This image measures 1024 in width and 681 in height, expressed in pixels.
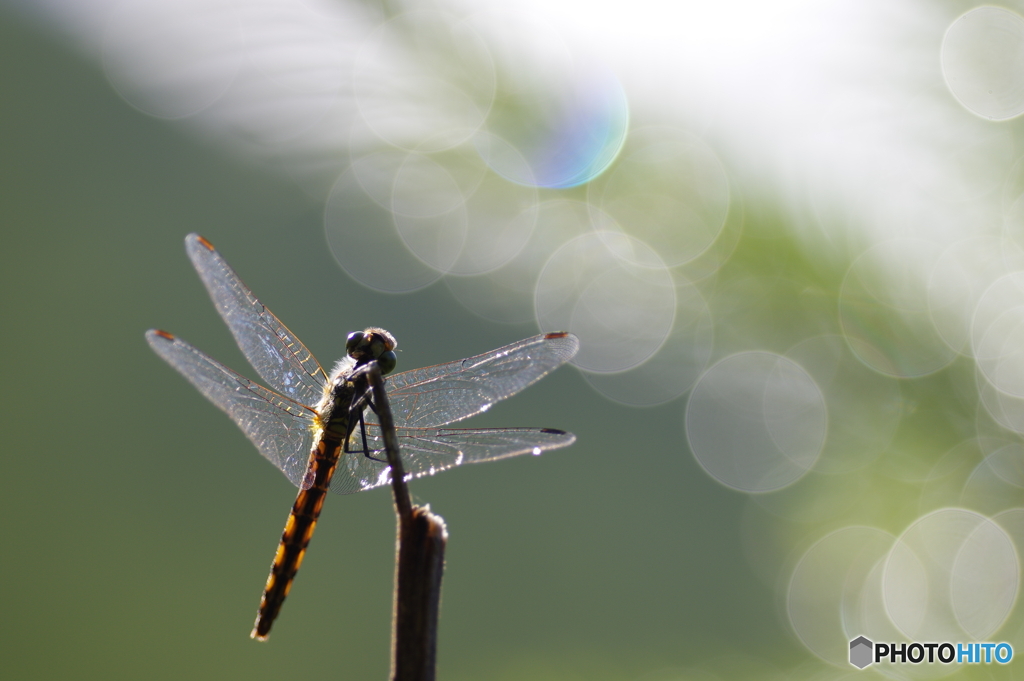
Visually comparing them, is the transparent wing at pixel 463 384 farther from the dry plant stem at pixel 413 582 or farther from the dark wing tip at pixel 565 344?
the dry plant stem at pixel 413 582

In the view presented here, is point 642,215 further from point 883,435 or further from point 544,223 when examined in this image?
point 883,435

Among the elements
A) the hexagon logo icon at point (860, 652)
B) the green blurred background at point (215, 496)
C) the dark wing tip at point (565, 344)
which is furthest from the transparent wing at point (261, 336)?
the green blurred background at point (215, 496)

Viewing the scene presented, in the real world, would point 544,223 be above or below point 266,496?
below

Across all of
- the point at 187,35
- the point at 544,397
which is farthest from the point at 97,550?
the point at 187,35

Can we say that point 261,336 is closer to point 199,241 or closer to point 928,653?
point 199,241

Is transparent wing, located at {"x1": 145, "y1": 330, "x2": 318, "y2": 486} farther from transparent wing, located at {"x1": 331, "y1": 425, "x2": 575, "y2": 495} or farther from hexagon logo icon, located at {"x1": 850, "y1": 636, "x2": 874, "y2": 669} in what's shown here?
hexagon logo icon, located at {"x1": 850, "y1": 636, "x2": 874, "y2": 669}

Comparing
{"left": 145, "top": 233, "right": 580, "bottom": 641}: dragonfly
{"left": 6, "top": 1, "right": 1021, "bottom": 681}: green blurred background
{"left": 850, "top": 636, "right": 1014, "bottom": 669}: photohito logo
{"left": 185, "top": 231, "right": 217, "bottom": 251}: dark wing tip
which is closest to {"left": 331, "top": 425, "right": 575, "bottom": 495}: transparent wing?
{"left": 145, "top": 233, "right": 580, "bottom": 641}: dragonfly

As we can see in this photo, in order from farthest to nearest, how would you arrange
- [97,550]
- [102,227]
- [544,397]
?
1. [544,397]
2. [102,227]
3. [97,550]
